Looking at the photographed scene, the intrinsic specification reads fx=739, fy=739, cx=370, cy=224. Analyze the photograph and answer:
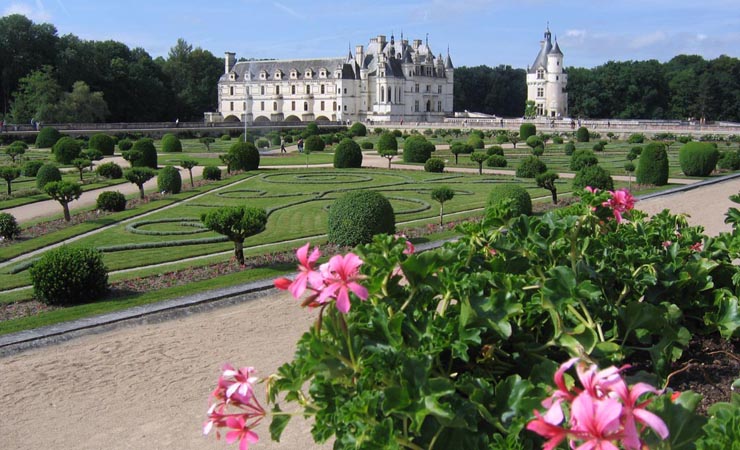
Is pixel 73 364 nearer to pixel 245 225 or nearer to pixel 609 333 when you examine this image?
pixel 245 225

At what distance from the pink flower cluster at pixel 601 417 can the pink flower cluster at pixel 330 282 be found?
2.01ft

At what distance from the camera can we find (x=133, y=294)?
28.6 feet

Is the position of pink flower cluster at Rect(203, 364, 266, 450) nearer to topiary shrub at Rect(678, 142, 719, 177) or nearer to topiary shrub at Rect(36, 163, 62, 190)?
topiary shrub at Rect(36, 163, 62, 190)

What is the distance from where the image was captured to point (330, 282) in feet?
6.93

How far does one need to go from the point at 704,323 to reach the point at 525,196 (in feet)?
30.0

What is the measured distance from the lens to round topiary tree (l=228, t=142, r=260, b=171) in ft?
79.0

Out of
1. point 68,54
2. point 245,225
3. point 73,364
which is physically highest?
point 68,54

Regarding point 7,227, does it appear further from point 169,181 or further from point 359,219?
point 359,219

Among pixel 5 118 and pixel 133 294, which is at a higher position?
pixel 5 118

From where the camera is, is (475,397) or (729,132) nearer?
(475,397)

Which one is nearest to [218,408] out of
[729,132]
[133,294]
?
[133,294]

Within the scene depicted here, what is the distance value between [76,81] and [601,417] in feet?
186

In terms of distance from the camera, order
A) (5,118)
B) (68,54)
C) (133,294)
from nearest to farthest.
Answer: (133,294) → (5,118) → (68,54)

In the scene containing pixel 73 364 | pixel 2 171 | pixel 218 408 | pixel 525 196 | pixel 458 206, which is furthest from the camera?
pixel 2 171
